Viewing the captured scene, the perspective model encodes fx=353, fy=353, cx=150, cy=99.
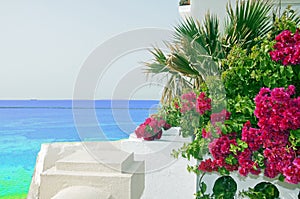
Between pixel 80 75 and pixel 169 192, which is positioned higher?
pixel 80 75

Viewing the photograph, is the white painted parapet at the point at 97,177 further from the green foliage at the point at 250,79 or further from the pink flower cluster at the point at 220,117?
the green foliage at the point at 250,79

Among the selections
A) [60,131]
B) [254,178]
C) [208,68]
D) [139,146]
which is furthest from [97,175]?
[60,131]

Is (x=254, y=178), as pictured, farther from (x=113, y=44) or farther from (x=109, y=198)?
(x=113, y=44)

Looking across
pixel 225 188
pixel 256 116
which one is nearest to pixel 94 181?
pixel 225 188

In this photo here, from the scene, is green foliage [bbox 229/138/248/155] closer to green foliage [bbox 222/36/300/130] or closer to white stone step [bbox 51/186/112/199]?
green foliage [bbox 222/36/300/130]

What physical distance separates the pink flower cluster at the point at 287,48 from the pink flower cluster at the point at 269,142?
0.21 metres

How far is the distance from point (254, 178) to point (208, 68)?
A: 4.84 feet

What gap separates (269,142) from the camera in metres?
2.52

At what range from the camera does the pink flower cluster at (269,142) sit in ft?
7.98

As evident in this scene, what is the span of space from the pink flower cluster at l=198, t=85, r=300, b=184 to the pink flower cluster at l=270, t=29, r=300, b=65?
0.69 ft

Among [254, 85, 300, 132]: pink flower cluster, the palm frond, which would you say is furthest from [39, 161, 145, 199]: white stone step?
the palm frond

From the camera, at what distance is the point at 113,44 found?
13.3 feet

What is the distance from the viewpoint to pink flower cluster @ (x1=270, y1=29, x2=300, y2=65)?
8.38 ft

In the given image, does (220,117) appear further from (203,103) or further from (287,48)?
(287,48)
